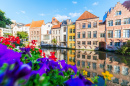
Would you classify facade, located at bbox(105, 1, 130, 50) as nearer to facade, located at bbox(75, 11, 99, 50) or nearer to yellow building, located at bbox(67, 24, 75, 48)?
facade, located at bbox(75, 11, 99, 50)

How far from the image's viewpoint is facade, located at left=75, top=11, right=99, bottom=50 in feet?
72.6

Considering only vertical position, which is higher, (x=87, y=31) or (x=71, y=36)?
(x=87, y=31)

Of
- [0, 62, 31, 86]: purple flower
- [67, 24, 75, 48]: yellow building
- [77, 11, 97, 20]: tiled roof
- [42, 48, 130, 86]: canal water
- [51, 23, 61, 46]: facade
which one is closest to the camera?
[0, 62, 31, 86]: purple flower

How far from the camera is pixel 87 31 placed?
928 inches

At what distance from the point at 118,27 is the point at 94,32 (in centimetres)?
584

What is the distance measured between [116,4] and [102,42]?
10.3 metres

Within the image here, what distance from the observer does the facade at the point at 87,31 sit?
22125 millimetres

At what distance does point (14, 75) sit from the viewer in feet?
1.24

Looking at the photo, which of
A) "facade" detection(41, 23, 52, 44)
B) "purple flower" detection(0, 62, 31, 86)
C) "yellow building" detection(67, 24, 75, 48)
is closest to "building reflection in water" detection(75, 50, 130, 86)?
"purple flower" detection(0, 62, 31, 86)

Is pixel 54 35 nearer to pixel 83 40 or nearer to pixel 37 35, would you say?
pixel 37 35

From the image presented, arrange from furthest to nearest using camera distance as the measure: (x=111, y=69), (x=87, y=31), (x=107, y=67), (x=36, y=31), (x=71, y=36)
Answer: (x=36, y=31)
(x=71, y=36)
(x=87, y=31)
(x=107, y=67)
(x=111, y=69)

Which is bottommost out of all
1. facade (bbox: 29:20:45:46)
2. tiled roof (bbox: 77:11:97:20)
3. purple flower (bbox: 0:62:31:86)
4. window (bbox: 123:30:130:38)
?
purple flower (bbox: 0:62:31:86)

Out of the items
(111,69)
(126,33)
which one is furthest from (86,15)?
(111,69)

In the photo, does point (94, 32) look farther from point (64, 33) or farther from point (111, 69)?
point (111, 69)
